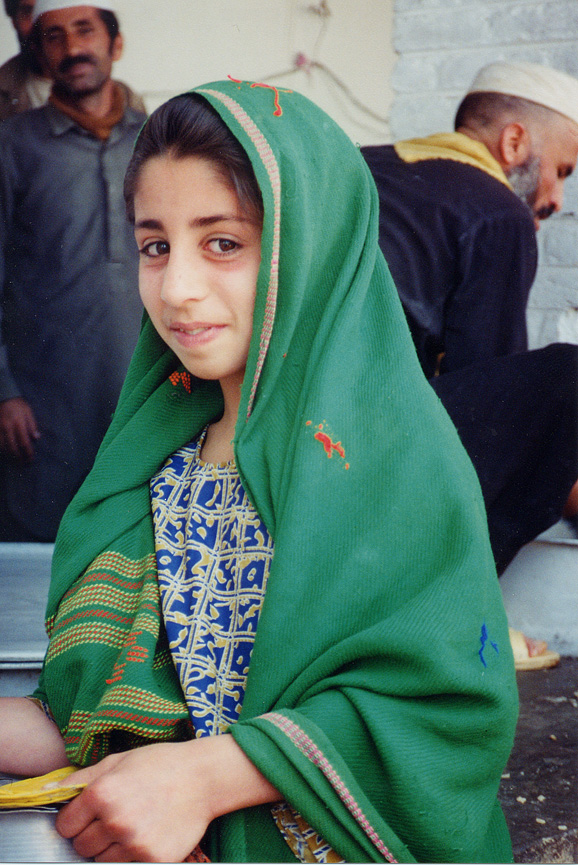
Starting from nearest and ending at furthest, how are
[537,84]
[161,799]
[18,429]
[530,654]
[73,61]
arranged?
[161,799]
[530,654]
[537,84]
[73,61]
[18,429]

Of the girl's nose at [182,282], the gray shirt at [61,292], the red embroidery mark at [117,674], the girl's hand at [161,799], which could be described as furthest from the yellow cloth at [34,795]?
the gray shirt at [61,292]

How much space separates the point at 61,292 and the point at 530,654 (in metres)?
1.90

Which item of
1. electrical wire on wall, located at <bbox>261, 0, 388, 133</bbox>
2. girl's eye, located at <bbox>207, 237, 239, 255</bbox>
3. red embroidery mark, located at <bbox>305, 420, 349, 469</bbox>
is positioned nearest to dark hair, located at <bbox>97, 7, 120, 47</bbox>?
electrical wire on wall, located at <bbox>261, 0, 388, 133</bbox>

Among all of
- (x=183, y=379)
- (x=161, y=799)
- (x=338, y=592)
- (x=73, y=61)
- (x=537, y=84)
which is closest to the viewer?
(x=161, y=799)

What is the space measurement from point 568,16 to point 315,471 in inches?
84.3

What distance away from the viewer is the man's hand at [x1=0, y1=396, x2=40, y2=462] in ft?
9.09

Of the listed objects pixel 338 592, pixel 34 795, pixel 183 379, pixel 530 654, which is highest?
pixel 183 379

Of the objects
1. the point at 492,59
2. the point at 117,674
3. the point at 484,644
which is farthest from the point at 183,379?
the point at 492,59

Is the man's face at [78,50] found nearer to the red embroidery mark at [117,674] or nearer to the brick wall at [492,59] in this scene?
the brick wall at [492,59]

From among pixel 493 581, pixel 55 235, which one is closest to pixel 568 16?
pixel 55 235

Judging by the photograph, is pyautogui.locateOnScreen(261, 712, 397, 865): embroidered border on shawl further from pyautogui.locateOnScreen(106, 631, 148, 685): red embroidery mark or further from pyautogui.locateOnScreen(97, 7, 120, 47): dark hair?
pyautogui.locateOnScreen(97, 7, 120, 47): dark hair

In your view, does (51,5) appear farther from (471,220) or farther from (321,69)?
(471,220)

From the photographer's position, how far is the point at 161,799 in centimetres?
97

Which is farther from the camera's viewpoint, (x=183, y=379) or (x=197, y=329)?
(x=183, y=379)
